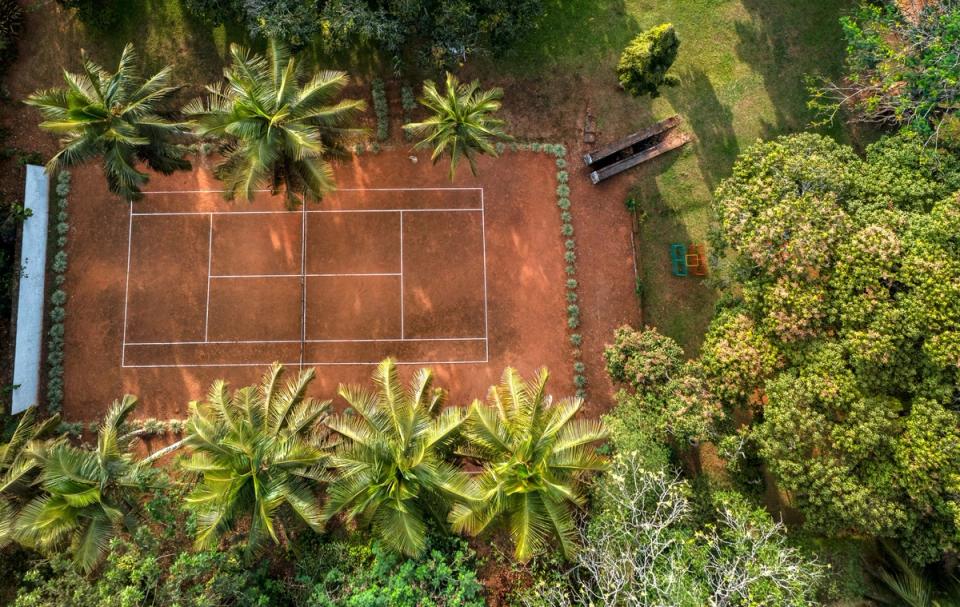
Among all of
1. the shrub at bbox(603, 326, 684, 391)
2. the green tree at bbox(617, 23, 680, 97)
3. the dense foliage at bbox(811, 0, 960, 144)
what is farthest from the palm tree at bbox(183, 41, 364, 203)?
the dense foliage at bbox(811, 0, 960, 144)

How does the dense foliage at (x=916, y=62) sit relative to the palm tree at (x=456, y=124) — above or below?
above

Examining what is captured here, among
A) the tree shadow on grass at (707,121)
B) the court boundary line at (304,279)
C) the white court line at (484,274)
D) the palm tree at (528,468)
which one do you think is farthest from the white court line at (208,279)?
the tree shadow on grass at (707,121)

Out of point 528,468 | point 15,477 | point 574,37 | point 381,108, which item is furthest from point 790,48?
point 15,477

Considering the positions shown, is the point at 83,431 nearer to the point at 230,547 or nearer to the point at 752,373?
the point at 230,547

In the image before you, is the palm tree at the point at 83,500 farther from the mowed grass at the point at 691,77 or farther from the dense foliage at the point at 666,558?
the mowed grass at the point at 691,77

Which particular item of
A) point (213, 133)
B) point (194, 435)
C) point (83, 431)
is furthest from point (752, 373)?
point (83, 431)

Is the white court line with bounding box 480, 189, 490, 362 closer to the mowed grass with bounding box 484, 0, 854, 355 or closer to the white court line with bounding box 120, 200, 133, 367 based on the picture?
the mowed grass with bounding box 484, 0, 854, 355

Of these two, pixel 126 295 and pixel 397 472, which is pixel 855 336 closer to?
pixel 397 472
